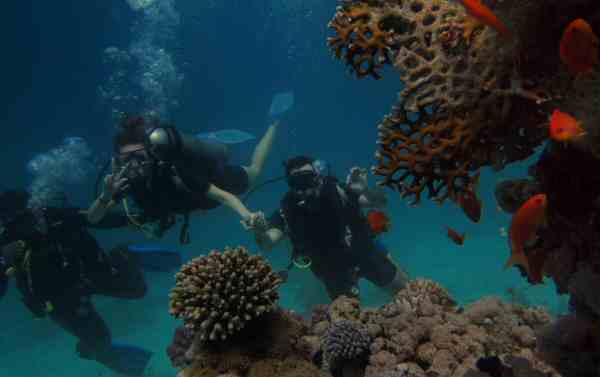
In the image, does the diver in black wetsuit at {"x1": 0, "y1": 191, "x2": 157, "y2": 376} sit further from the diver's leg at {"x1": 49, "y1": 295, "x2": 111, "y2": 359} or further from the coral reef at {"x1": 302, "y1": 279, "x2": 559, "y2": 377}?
the coral reef at {"x1": 302, "y1": 279, "x2": 559, "y2": 377}

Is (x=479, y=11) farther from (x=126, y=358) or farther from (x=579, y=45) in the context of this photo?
(x=126, y=358)

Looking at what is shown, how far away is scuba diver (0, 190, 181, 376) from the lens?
9.02m

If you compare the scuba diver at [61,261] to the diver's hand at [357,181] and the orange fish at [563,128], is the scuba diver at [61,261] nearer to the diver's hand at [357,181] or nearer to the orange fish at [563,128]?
the diver's hand at [357,181]

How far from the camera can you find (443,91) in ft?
9.96

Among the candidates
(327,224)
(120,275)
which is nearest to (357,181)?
(327,224)

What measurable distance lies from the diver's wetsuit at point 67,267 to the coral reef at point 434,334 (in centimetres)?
686

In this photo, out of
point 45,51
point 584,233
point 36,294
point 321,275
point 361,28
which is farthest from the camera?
point 45,51

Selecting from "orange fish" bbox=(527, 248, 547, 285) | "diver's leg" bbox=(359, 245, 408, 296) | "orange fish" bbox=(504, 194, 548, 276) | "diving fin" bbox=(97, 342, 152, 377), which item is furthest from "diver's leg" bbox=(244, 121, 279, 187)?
"orange fish" bbox=(504, 194, 548, 276)

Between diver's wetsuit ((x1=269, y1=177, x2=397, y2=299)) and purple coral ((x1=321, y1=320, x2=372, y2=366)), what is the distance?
3.73 m

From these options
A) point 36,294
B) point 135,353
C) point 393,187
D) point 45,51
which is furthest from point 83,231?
point 45,51

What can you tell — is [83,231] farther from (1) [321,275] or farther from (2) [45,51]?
(2) [45,51]

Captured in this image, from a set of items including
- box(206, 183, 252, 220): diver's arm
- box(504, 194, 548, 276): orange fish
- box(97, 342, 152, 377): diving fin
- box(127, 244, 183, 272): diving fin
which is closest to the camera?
box(504, 194, 548, 276): orange fish

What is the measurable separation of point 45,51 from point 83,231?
17815 mm

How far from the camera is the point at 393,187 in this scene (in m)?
3.47
